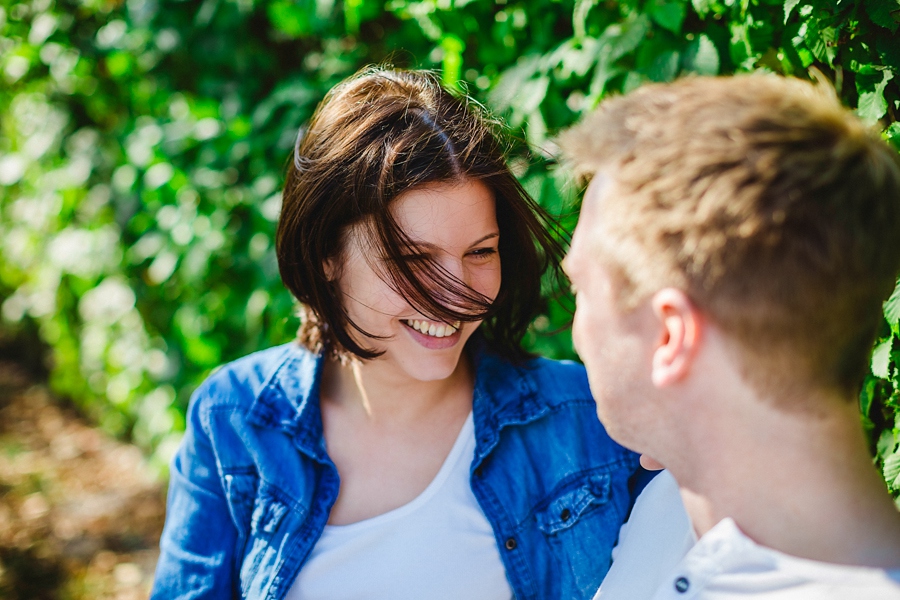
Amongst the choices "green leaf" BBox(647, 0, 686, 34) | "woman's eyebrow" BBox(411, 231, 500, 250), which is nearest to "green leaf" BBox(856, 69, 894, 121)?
"green leaf" BBox(647, 0, 686, 34)

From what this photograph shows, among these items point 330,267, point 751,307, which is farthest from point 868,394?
point 330,267

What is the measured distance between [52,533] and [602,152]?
359 centimetres

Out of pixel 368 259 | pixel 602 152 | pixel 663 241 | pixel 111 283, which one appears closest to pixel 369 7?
pixel 368 259

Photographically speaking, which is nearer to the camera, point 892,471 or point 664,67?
point 892,471

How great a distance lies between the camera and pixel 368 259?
1610 millimetres

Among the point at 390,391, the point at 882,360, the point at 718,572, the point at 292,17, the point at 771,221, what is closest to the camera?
the point at 771,221

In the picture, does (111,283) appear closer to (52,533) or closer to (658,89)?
(52,533)

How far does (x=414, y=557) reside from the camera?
163cm

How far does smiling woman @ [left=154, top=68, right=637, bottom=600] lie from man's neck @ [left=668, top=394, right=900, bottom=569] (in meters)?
0.71

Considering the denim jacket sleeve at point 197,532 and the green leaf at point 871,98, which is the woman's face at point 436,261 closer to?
the denim jacket sleeve at point 197,532

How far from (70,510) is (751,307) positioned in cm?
384

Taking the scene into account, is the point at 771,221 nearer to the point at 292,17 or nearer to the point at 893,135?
the point at 893,135

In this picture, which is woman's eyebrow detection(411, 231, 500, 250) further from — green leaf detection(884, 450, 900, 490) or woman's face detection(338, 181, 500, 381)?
green leaf detection(884, 450, 900, 490)

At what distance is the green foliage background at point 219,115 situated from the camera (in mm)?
1587
